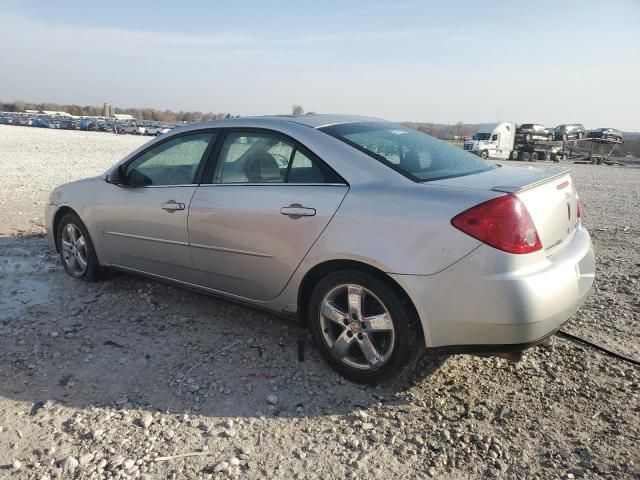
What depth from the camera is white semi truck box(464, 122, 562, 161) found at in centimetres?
4375

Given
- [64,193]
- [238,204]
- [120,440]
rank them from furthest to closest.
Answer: [64,193]
[238,204]
[120,440]

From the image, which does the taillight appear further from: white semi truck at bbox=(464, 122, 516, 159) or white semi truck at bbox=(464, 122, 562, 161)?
white semi truck at bbox=(464, 122, 516, 159)

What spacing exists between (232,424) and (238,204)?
147 centimetres

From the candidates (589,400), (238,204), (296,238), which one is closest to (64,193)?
(238,204)

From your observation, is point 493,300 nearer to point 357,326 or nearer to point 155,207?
point 357,326

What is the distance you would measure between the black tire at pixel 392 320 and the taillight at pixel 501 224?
22.3 inches

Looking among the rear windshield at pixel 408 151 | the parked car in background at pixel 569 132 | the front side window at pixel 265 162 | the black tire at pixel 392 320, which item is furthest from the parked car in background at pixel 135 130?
the black tire at pixel 392 320

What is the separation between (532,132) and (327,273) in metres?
49.2

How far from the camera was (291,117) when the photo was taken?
12.9 ft

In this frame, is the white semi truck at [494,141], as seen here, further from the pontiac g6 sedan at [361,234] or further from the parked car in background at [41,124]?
the parked car in background at [41,124]

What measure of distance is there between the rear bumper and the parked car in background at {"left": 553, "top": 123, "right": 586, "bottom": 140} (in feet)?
175

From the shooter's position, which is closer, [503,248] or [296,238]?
[503,248]

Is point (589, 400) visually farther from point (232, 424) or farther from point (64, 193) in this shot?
point (64, 193)

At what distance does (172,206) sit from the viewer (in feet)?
13.3
